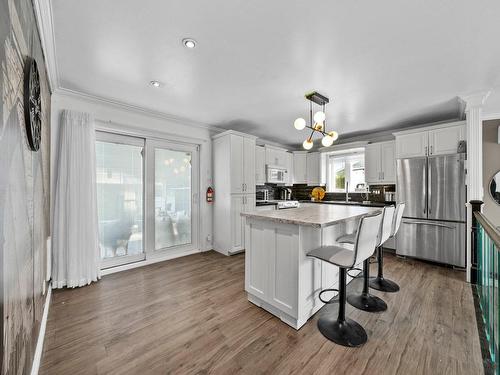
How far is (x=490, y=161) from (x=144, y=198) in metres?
6.09

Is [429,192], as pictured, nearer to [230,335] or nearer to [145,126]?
[230,335]

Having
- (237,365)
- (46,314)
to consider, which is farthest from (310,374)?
(46,314)

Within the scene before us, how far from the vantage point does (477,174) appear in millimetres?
2854

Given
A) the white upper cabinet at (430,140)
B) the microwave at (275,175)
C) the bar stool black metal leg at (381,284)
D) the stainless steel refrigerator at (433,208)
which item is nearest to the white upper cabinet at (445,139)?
the white upper cabinet at (430,140)

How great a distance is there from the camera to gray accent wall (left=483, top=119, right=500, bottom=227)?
361cm

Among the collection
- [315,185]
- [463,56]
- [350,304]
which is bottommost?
[350,304]

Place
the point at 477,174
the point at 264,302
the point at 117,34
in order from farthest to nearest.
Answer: the point at 477,174 → the point at 264,302 → the point at 117,34

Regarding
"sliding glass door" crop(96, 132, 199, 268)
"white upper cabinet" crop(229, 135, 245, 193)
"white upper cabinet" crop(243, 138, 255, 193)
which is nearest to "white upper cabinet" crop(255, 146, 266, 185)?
"white upper cabinet" crop(243, 138, 255, 193)

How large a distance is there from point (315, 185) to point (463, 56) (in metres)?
3.91

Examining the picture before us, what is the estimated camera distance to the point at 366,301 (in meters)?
2.27

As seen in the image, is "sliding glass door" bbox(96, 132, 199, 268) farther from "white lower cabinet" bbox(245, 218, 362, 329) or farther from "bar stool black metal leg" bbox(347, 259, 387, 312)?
"bar stool black metal leg" bbox(347, 259, 387, 312)

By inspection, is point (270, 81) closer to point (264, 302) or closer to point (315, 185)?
point (264, 302)

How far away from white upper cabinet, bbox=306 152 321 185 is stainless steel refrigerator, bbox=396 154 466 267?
1.99 meters

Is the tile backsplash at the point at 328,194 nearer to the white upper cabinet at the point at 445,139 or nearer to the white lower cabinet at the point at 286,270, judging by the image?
the white upper cabinet at the point at 445,139
